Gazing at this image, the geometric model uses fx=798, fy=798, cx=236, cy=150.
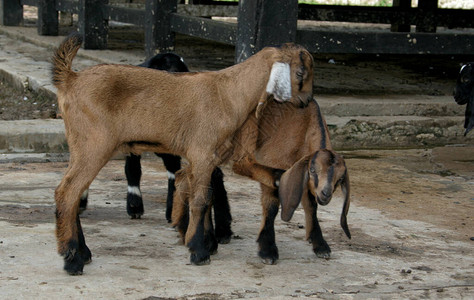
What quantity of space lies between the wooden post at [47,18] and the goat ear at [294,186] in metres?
8.83

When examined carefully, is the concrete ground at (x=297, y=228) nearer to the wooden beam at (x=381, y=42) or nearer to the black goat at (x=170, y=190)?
the black goat at (x=170, y=190)

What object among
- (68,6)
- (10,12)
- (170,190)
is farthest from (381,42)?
(10,12)

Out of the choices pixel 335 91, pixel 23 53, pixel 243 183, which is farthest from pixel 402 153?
pixel 23 53

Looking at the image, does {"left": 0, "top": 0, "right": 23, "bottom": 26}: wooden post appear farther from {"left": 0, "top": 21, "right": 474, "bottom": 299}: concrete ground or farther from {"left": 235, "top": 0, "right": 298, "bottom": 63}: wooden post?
{"left": 235, "top": 0, "right": 298, "bottom": 63}: wooden post

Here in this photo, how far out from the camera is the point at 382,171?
7102 millimetres

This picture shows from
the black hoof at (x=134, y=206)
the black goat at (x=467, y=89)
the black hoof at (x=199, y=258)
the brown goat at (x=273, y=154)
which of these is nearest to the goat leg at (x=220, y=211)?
the brown goat at (x=273, y=154)

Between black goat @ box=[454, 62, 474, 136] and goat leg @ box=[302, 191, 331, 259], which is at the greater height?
black goat @ box=[454, 62, 474, 136]

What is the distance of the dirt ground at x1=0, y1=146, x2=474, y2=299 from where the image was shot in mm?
4152

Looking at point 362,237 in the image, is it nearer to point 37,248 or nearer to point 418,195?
point 418,195

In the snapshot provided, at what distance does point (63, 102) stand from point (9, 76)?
5.64 m

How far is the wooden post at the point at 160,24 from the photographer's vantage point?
9312 millimetres

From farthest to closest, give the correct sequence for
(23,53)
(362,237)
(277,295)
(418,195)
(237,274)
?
(23,53) < (418,195) < (362,237) < (237,274) < (277,295)

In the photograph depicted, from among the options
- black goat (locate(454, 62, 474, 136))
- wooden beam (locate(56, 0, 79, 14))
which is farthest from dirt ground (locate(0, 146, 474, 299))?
wooden beam (locate(56, 0, 79, 14))

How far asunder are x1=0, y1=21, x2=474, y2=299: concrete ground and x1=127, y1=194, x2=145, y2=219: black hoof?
76 mm
